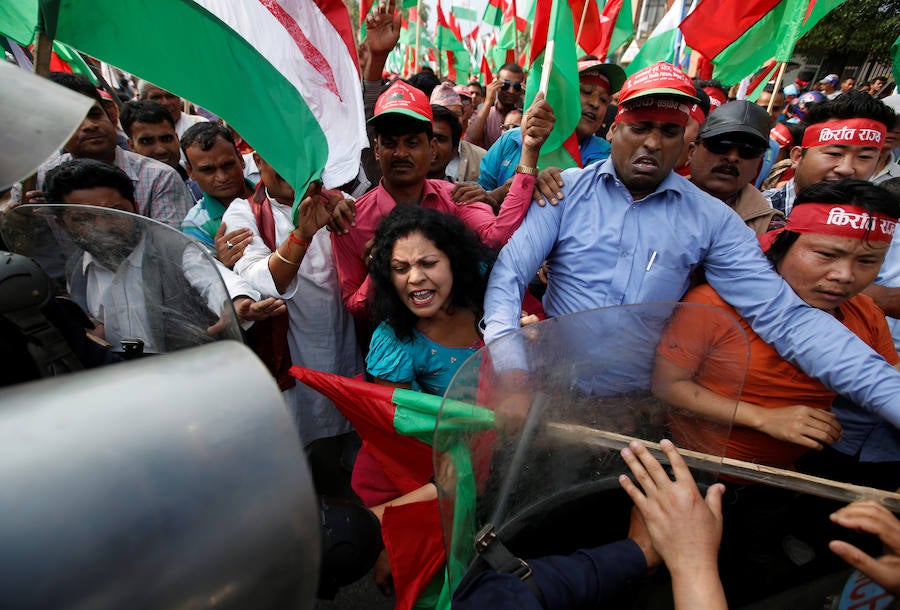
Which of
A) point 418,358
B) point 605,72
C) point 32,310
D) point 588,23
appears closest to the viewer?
point 32,310

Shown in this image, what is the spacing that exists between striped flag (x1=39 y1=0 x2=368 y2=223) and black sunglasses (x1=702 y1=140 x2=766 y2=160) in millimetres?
1864

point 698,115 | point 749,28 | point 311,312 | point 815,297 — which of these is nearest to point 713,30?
point 749,28

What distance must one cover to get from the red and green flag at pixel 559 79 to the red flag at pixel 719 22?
1406mm

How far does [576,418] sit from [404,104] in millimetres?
1893

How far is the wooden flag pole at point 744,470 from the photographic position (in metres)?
1.25

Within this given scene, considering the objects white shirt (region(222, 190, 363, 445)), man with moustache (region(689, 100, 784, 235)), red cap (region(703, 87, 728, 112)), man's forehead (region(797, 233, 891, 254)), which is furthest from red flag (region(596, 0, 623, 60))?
white shirt (region(222, 190, 363, 445))

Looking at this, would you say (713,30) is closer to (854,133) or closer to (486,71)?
(854,133)

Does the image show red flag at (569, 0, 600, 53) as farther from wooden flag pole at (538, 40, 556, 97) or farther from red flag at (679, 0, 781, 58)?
wooden flag pole at (538, 40, 556, 97)

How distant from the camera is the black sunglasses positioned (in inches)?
96.2

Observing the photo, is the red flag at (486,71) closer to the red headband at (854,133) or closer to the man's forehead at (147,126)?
the man's forehead at (147,126)

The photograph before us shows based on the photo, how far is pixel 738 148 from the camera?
8.06 ft

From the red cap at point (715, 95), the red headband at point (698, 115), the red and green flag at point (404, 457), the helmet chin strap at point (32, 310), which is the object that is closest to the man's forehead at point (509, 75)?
the red cap at point (715, 95)

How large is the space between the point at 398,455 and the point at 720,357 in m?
1.13

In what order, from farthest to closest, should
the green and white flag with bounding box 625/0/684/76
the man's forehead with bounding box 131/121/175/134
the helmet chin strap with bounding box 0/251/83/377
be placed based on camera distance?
the green and white flag with bounding box 625/0/684/76 → the man's forehead with bounding box 131/121/175/134 → the helmet chin strap with bounding box 0/251/83/377
